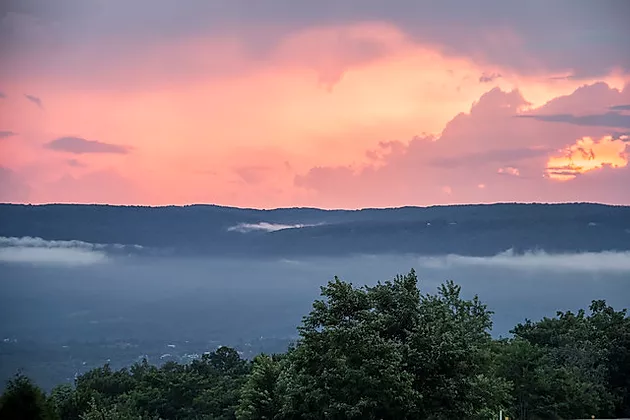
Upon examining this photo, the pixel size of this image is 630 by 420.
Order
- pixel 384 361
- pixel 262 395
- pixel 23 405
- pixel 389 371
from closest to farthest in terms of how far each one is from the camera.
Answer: pixel 23 405 → pixel 389 371 → pixel 384 361 → pixel 262 395

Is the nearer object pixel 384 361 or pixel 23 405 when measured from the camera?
pixel 23 405

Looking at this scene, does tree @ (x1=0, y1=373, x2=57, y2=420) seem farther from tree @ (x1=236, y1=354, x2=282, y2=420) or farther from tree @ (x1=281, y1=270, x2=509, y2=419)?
tree @ (x1=236, y1=354, x2=282, y2=420)

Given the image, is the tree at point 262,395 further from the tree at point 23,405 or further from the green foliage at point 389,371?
the tree at point 23,405

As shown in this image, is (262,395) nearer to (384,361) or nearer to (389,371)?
(384,361)

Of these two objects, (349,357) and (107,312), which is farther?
(107,312)

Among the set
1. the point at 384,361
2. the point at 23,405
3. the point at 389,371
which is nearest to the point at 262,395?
the point at 384,361

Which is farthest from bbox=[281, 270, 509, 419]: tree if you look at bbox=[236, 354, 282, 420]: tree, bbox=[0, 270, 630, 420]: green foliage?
bbox=[236, 354, 282, 420]: tree

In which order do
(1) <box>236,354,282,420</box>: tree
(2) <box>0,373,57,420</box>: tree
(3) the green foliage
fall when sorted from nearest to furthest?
(2) <box>0,373,57,420</box>: tree → (3) the green foliage → (1) <box>236,354,282,420</box>: tree

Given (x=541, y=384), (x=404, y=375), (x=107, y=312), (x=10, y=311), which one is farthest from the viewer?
(x=107, y=312)

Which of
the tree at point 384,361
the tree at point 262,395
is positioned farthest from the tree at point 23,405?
the tree at point 262,395

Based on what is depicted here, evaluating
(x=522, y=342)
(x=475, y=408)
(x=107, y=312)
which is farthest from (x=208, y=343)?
(x=475, y=408)

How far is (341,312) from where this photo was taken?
26.0m

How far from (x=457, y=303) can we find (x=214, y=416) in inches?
670

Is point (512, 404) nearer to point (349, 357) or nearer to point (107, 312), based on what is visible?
point (349, 357)
